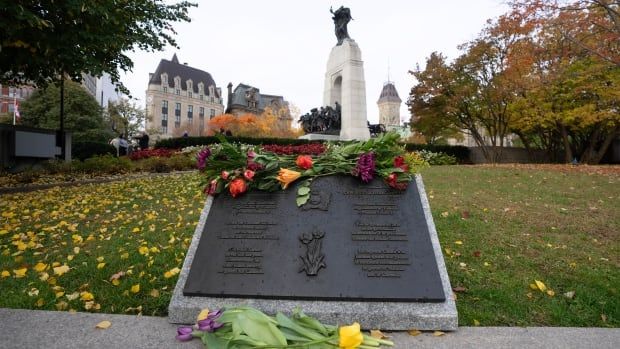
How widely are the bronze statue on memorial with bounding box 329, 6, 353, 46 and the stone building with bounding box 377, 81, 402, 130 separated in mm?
83178

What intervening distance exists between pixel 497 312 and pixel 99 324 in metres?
3.05

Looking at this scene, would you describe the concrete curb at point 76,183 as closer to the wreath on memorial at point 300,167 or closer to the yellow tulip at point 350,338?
the wreath on memorial at point 300,167

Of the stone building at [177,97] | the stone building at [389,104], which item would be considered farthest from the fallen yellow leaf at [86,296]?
the stone building at [389,104]

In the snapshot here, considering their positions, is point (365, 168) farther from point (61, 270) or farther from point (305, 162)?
point (61, 270)

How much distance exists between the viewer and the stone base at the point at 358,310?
2795mm

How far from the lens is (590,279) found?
4004mm

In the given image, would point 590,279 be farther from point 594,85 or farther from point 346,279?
point 594,85

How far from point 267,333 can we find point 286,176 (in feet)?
4.59

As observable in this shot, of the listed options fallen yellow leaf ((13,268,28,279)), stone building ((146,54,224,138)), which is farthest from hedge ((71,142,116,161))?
stone building ((146,54,224,138))

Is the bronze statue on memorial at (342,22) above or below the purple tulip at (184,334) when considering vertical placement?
above

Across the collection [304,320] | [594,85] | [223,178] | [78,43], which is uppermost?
[594,85]

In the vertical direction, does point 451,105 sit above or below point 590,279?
above

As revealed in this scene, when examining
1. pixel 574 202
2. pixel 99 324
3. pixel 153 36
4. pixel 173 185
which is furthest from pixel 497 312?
pixel 153 36

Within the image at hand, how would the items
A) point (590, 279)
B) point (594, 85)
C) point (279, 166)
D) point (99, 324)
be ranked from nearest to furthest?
point (99, 324)
point (279, 166)
point (590, 279)
point (594, 85)
